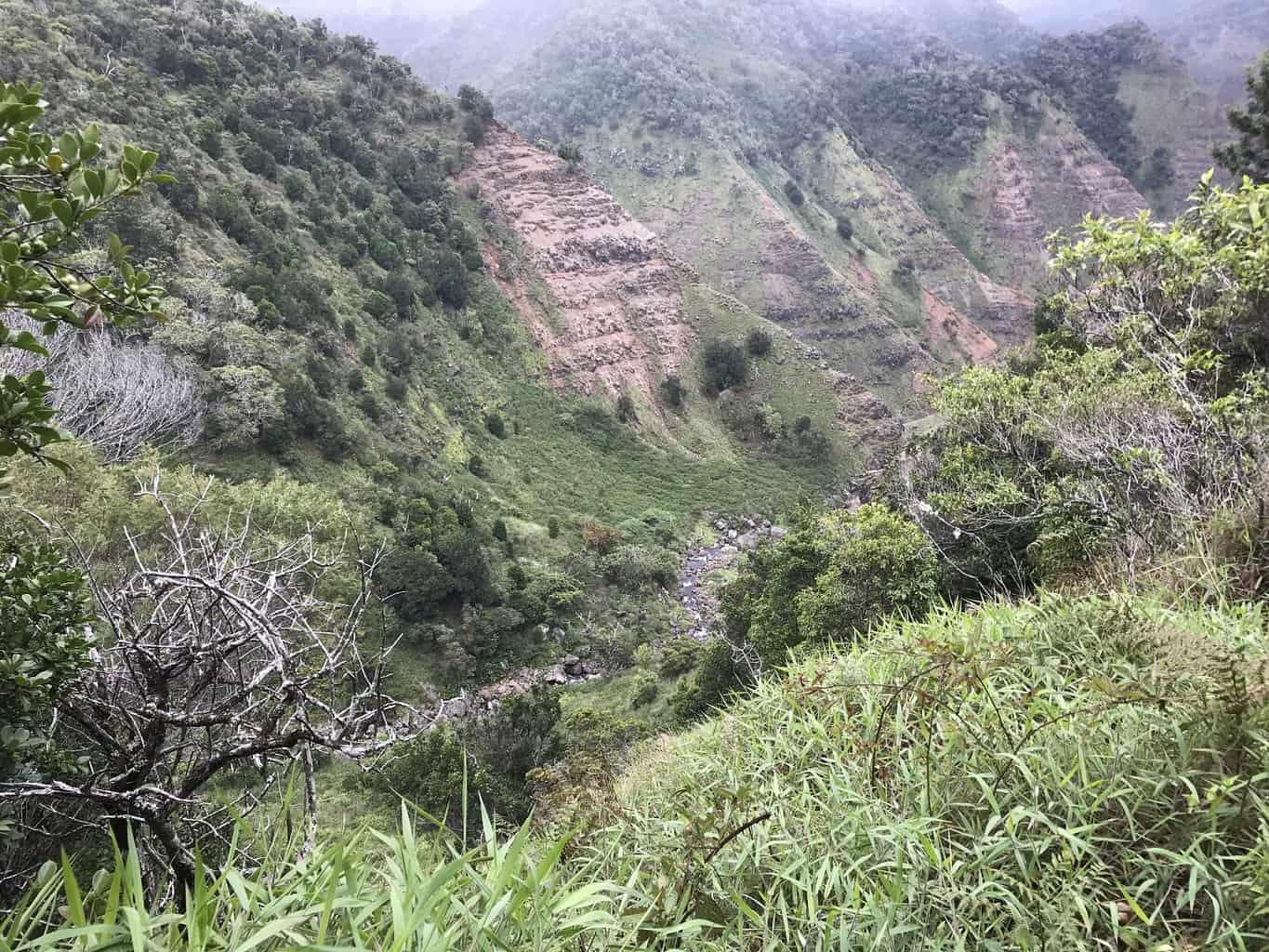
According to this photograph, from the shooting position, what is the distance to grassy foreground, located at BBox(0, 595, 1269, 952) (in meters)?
1.70

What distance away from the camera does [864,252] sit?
5525 centimetres

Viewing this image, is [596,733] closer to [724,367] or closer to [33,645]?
[33,645]

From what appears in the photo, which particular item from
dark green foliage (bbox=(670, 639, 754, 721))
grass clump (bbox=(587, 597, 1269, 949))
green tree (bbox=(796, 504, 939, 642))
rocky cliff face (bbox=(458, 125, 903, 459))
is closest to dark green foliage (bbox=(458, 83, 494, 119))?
rocky cliff face (bbox=(458, 125, 903, 459))

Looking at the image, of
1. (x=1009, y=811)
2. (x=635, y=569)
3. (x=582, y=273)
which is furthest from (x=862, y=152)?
(x=1009, y=811)

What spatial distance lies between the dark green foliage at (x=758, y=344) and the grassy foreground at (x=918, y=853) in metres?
36.4

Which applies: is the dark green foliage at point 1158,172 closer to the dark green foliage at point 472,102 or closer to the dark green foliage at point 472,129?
the dark green foliage at point 472,102

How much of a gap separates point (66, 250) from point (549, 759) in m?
17.1

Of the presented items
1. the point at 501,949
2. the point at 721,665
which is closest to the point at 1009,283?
the point at 721,665

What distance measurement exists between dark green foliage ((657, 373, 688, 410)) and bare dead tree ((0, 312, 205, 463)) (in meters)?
23.4

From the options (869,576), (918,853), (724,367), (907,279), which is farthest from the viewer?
(907,279)

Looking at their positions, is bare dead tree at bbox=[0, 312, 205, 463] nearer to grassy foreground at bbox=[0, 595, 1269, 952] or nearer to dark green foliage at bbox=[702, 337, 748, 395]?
grassy foreground at bbox=[0, 595, 1269, 952]

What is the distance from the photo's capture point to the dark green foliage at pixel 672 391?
36.2m

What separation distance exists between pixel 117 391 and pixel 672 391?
83.8ft

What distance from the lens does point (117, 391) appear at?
15.2 meters
